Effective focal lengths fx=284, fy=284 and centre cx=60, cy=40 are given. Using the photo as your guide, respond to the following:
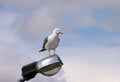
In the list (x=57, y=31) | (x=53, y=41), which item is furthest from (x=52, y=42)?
(x=57, y=31)

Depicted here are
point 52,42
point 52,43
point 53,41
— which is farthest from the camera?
point 53,41

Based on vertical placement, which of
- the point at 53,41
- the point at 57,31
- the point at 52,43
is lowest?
the point at 52,43

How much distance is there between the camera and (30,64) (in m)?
7.08

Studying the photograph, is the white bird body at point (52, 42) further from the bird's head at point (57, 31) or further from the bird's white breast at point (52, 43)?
the bird's head at point (57, 31)

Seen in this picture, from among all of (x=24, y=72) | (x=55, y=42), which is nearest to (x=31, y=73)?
(x=24, y=72)

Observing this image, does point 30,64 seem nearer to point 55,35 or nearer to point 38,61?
point 38,61

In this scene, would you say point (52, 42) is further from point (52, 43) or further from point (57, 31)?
point (57, 31)

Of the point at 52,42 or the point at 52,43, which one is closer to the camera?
the point at 52,43

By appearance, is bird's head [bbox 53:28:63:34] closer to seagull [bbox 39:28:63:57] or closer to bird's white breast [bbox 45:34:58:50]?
seagull [bbox 39:28:63:57]

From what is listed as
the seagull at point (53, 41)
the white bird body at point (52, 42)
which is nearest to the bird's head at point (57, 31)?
the seagull at point (53, 41)

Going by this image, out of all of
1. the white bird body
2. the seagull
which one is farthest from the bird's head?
the white bird body

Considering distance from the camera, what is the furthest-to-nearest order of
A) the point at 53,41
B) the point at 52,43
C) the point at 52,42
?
the point at 53,41 → the point at 52,42 → the point at 52,43

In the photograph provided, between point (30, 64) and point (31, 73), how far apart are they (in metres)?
0.23

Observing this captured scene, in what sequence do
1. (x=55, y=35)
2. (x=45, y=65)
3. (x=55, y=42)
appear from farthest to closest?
1. (x=55, y=35)
2. (x=55, y=42)
3. (x=45, y=65)
